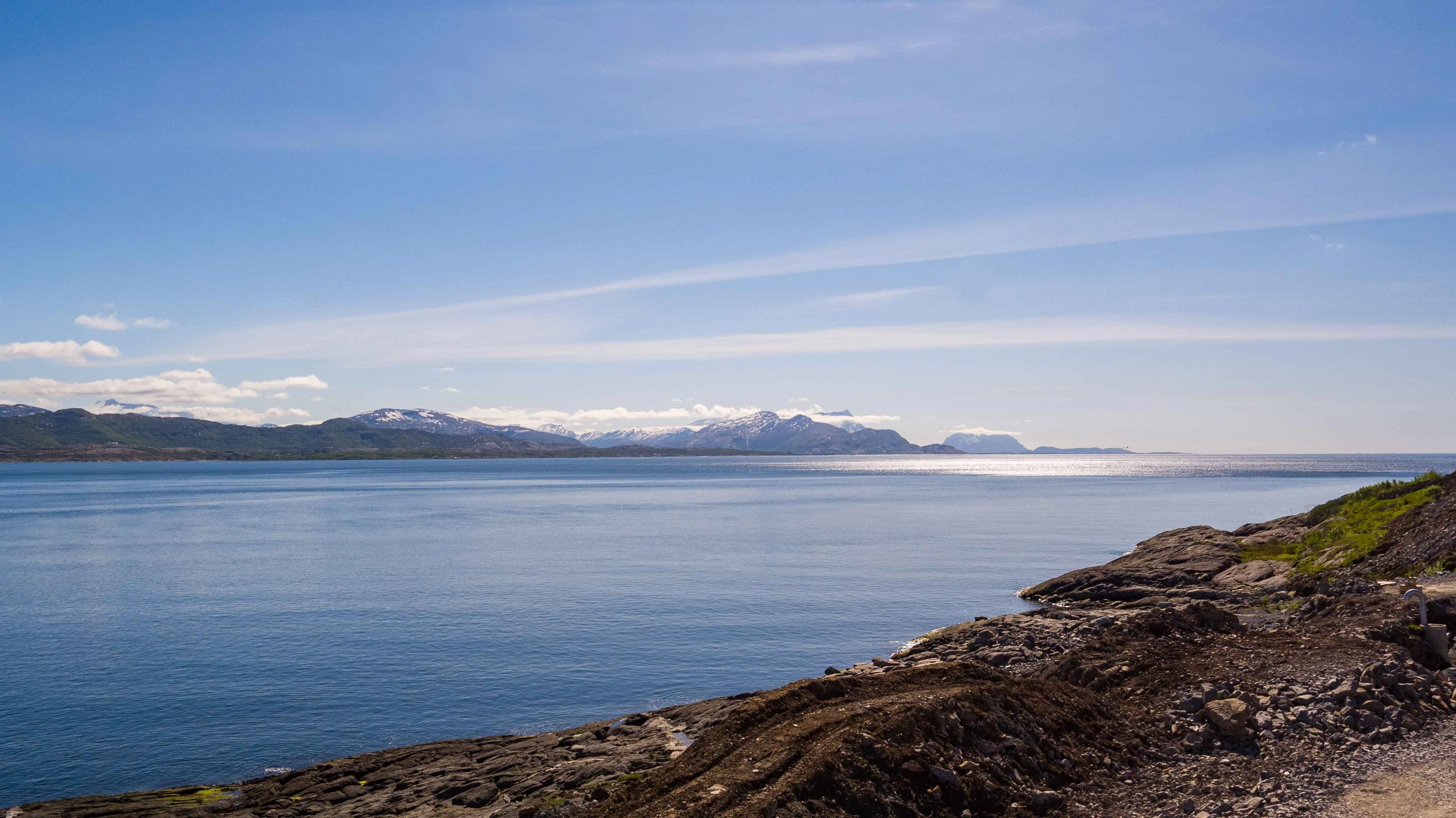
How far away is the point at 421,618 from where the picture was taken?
5412 centimetres

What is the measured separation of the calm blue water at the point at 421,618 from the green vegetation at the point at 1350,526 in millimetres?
17304

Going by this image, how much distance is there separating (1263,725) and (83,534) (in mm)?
128891

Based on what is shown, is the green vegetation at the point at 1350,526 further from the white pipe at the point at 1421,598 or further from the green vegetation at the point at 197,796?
the green vegetation at the point at 197,796

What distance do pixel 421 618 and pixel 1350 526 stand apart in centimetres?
6021

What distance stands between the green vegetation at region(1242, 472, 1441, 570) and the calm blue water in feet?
56.8

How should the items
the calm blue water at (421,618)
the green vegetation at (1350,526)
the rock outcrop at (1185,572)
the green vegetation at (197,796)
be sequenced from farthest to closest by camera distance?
the rock outcrop at (1185,572) < the green vegetation at (1350,526) < the calm blue water at (421,618) < the green vegetation at (197,796)

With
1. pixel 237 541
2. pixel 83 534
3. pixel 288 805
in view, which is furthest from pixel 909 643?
pixel 83 534

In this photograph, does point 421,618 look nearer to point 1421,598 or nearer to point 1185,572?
point 1185,572

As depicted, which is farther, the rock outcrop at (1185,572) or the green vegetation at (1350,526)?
the rock outcrop at (1185,572)

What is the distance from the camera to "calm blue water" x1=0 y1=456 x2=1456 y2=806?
106 feet

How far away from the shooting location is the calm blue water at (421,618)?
106 feet

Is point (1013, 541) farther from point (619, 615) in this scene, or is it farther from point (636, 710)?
point (636, 710)

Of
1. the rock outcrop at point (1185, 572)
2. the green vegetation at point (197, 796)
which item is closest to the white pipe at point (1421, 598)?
the rock outcrop at point (1185, 572)

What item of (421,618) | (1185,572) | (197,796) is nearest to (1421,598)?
(1185,572)
